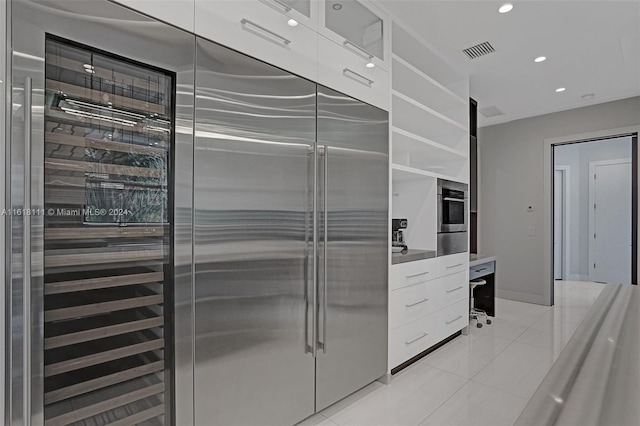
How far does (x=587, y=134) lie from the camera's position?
4.59 m

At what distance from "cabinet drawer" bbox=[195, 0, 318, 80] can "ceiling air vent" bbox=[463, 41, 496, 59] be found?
181 centimetres

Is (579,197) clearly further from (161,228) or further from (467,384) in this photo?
(161,228)

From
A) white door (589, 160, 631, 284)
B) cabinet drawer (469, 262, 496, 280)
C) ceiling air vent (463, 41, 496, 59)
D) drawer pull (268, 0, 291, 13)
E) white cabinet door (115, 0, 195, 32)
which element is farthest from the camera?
white door (589, 160, 631, 284)

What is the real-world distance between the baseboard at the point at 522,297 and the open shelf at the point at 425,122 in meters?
2.80

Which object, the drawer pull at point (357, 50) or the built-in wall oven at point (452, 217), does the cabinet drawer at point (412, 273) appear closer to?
the built-in wall oven at point (452, 217)

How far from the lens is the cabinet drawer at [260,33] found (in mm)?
1518

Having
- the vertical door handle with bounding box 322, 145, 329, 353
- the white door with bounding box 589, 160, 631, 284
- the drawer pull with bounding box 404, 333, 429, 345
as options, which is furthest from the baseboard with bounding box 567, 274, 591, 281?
the vertical door handle with bounding box 322, 145, 329, 353

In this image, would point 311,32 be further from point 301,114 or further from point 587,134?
point 587,134

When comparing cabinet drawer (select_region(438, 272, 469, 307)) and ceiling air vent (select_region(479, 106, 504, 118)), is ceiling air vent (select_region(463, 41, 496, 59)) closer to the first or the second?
ceiling air vent (select_region(479, 106, 504, 118))

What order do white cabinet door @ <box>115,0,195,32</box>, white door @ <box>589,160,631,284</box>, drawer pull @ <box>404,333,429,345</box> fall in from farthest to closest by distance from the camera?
1. white door @ <box>589,160,631,284</box>
2. drawer pull @ <box>404,333,429,345</box>
3. white cabinet door @ <box>115,0,195,32</box>

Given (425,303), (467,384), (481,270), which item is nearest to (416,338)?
(425,303)

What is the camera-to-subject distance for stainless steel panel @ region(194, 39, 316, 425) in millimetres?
1501

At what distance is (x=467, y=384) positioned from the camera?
2.48m

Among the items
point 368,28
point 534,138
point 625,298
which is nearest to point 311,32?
point 368,28
